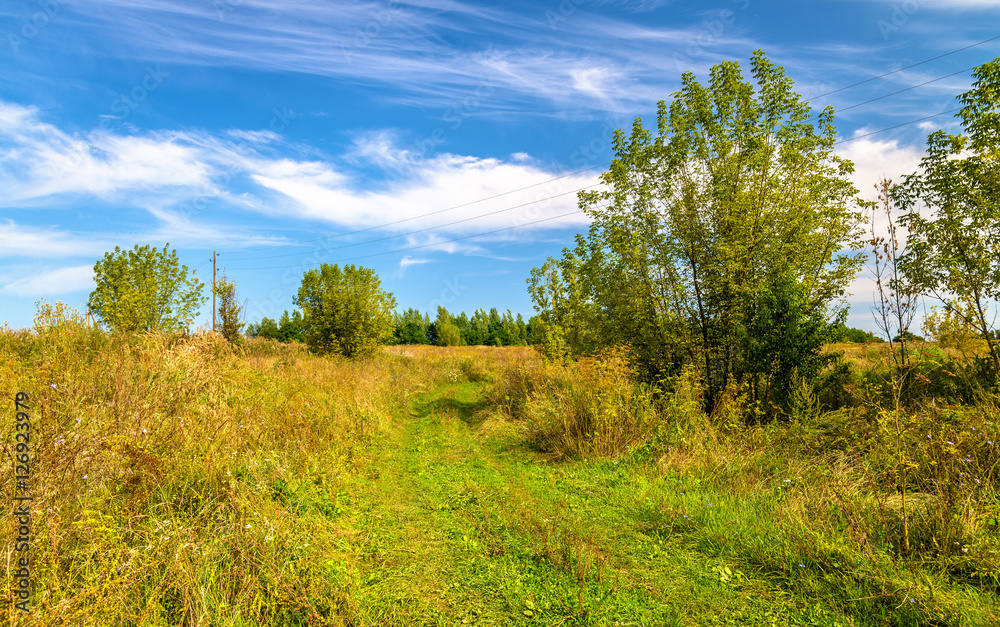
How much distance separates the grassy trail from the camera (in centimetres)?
297

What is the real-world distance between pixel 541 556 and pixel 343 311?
63.5 ft

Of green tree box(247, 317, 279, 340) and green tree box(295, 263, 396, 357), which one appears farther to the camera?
green tree box(247, 317, 279, 340)

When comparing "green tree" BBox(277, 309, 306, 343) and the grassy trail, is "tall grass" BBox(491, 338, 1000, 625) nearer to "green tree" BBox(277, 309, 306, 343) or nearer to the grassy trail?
the grassy trail

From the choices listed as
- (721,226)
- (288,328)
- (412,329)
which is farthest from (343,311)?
(412,329)

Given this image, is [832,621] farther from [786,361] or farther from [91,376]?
[91,376]

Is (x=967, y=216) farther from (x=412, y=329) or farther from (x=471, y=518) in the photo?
(x=412, y=329)

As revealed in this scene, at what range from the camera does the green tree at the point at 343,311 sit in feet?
69.1

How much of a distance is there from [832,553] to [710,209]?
7359mm

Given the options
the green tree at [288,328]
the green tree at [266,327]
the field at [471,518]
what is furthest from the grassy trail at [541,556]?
the green tree at [266,327]

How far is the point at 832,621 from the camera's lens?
284 centimetres

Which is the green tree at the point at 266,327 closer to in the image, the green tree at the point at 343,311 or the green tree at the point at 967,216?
the green tree at the point at 343,311

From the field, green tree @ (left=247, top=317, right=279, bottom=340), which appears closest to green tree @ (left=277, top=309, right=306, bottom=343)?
green tree @ (left=247, top=317, right=279, bottom=340)

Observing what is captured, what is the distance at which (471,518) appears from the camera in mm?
4516

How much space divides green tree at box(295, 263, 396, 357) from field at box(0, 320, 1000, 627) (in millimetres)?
14249
